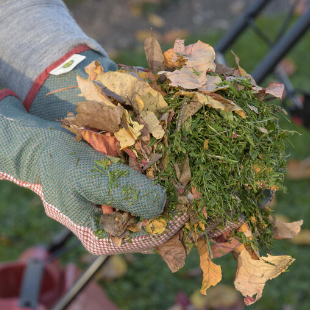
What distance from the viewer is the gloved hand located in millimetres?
1090

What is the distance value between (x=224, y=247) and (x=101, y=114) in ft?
1.69

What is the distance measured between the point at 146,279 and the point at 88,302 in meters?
Result: 0.44

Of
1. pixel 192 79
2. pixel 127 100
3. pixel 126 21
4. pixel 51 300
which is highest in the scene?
pixel 192 79

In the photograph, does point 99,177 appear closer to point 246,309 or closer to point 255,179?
point 255,179

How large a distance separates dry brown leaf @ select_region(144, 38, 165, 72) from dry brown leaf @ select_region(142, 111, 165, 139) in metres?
0.22

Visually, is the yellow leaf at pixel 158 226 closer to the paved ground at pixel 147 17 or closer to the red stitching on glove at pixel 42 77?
the red stitching on glove at pixel 42 77

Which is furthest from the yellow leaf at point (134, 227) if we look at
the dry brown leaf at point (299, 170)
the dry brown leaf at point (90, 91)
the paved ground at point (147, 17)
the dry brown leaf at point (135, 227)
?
the paved ground at point (147, 17)

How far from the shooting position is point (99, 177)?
42.9 inches

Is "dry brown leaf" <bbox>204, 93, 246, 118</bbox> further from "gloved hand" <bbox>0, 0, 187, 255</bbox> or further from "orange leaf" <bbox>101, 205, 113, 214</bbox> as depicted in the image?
"orange leaf" <bbox>101, 205, 113, 214</bbox>

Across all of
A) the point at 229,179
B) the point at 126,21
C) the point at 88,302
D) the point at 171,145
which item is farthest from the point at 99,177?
the point at 126,21

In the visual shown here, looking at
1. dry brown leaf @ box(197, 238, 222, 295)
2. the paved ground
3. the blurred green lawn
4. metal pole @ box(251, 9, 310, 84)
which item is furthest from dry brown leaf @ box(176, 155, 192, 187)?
the paved ground

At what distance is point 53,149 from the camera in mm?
1161

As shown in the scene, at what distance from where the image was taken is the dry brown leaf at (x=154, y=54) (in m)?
1.26

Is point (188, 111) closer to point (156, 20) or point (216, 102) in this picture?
point (216, 102)
